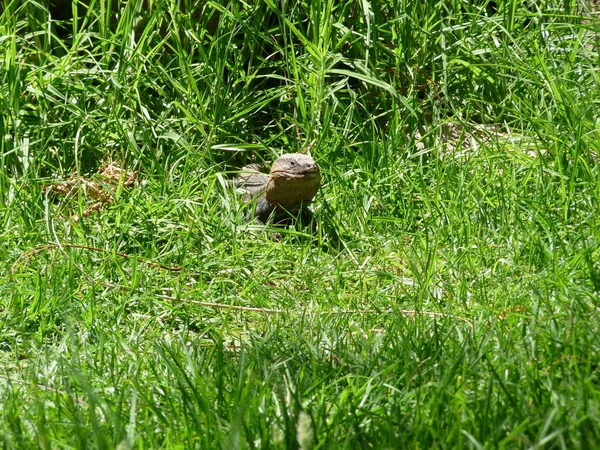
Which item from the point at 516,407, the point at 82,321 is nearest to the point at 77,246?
the point at 82,321

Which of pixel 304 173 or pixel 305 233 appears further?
pixel 304 173

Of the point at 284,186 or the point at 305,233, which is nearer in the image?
the point at 305,233

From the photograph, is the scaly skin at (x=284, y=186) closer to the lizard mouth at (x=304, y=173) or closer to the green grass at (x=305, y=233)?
the lizard mouth at (x=304, y=173)

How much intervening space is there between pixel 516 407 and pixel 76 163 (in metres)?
2.74

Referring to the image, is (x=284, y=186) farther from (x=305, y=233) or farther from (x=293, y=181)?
(x=305, y=233)

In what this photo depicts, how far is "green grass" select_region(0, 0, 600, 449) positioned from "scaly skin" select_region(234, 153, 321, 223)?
0.15 meters

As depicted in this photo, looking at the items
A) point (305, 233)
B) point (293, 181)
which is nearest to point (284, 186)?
point (293, 181)

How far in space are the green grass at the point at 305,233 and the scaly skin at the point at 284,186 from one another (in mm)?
147

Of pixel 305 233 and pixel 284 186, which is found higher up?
pixel 284 186

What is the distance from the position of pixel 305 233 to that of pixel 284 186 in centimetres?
29

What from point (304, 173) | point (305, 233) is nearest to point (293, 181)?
point (304, 173)

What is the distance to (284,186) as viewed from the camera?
4.07 m

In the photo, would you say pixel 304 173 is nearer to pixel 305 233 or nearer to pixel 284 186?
pixel 284 186

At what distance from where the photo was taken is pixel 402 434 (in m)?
1.91
